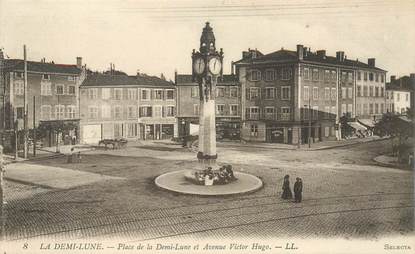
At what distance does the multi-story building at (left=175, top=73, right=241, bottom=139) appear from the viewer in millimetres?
48312

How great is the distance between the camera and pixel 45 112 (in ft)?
133

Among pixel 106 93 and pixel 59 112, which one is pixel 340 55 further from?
pixel 59 112

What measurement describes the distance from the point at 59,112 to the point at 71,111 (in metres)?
1.65

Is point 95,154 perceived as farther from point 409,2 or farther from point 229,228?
point 409,2

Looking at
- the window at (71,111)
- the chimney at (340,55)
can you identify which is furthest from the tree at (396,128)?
the window at (71,111)

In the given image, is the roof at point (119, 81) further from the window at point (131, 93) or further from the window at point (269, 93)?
the window at point (269, 93)

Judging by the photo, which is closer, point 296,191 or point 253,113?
point 296,191

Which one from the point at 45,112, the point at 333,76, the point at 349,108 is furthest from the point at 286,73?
the point at 45,112

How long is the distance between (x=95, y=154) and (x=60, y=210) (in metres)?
18.9

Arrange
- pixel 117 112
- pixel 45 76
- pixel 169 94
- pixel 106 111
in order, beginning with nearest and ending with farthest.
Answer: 1. pixel 45 76
2. pixel 106 111
3. pixel 117 112
4. pixel 169 94

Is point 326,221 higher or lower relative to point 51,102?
lower

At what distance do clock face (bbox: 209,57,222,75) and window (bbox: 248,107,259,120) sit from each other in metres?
27.3

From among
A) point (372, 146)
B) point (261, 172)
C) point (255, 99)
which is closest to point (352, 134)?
point (372, 146)

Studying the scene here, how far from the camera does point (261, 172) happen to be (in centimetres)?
2506
